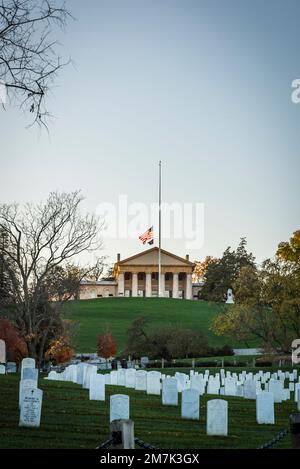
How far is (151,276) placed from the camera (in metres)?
150

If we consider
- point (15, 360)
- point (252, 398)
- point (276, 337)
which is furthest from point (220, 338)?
point (252, 398)

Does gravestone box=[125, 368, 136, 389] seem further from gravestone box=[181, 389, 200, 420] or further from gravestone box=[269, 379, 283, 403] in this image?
gravestone box=[181, 389, 200, 420]

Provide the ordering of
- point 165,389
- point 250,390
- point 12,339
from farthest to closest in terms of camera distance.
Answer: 1. point 12,339
2. point 250,390
3. point 165,389

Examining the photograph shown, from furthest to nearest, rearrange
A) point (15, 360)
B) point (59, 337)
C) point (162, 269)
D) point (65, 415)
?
point (162, 269) < point (15, 360) < point (59, 337) < point (65, 415)

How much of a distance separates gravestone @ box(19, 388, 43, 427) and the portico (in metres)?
131

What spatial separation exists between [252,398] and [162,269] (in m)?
122

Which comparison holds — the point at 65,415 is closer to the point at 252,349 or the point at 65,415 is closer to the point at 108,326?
the point at 252,349

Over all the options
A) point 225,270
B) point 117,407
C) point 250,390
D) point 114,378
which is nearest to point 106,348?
point 114,378

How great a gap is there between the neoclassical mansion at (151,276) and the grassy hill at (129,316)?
24682 mm

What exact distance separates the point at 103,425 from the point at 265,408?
13.8 ft

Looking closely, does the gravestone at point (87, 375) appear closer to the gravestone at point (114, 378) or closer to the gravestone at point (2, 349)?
the gravestone at point (114, 378)

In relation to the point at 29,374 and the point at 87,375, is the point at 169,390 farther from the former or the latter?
the point at 87,375

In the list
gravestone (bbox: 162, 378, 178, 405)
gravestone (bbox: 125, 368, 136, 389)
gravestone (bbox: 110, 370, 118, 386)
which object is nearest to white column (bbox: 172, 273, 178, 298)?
gravestone (bbox: 110, 370, 118, 386)
